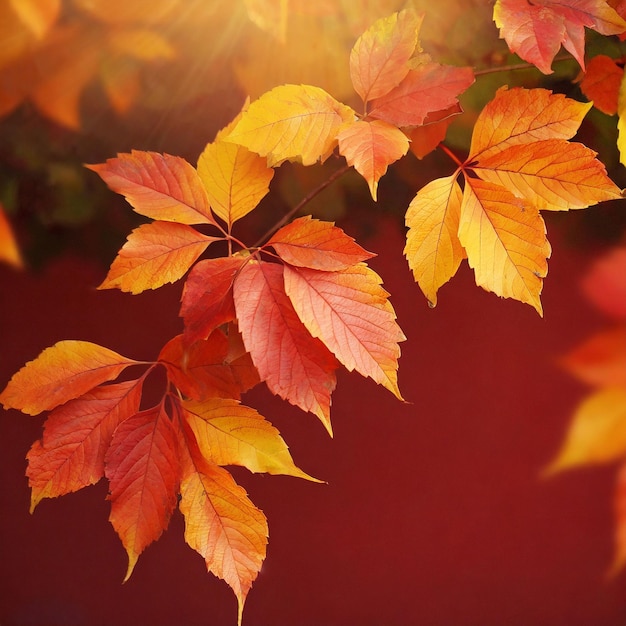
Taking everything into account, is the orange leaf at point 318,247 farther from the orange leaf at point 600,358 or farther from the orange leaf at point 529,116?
the orange leaf at point 600,358

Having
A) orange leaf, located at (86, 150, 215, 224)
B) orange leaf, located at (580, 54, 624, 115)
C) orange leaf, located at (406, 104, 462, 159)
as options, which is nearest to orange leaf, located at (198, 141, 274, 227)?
orange leaf, located at (86, 150, 215, 224)

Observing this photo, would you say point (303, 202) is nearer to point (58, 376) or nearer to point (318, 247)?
point (318, 247)

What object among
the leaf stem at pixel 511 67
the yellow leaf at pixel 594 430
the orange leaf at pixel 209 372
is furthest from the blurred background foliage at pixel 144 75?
the yellow leaf at pixel 594 430

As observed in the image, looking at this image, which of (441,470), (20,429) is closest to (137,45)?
(20,429)

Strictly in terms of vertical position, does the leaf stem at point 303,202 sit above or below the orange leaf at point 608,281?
above

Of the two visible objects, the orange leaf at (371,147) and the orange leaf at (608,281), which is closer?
the orange leaf at (371,147)

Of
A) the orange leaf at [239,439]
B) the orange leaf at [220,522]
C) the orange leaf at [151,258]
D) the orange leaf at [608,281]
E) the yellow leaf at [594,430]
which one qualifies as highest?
the orange leaf at [151,258]
